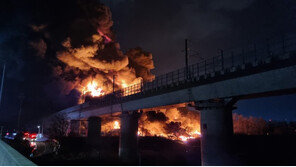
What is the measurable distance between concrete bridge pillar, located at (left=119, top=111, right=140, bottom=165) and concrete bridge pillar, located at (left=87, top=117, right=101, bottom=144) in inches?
494

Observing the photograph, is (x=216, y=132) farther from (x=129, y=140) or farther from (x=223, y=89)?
(x=129, y=140)

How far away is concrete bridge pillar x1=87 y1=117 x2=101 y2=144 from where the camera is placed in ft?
144

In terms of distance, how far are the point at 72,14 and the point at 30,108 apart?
1665 inches

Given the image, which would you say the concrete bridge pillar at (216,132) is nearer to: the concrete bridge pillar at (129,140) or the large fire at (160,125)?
the concrete bridge pillar at (129,140)

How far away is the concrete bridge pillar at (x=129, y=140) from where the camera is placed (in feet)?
104

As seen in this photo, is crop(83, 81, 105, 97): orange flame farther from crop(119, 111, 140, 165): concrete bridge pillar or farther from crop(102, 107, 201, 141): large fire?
crop(119, 111, 140, 165): concrete bridge pillar

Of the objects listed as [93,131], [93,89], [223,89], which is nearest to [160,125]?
[93,131]

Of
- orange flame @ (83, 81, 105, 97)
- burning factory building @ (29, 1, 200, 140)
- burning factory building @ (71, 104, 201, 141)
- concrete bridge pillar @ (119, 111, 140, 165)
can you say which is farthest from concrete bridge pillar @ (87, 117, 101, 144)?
orange flame @ (83, 81, 105, 97)

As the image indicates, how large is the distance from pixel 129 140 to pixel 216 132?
1617 centimetres

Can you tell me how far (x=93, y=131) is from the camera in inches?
1735

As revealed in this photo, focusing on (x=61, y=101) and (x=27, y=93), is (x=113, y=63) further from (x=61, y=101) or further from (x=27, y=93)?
(x=27, y=93)

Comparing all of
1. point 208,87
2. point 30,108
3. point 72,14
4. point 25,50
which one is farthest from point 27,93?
point 208,87

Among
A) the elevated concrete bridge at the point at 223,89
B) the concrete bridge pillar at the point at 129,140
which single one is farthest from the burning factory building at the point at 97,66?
the elevated concrete bridge at the point at 223,89

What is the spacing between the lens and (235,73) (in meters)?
18.8
